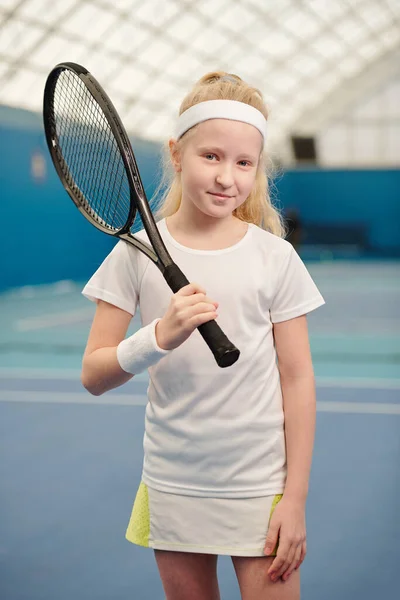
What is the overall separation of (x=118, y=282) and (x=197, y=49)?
71.8 feet

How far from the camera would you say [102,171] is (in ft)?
7.00

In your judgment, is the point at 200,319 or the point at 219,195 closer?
the point at 200,319

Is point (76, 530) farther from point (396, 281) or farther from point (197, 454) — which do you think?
point (396, 281)

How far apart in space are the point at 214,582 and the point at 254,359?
52 centimetres

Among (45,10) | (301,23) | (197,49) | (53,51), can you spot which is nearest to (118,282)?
(45,10)

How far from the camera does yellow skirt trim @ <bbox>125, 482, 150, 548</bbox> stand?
5.83ft

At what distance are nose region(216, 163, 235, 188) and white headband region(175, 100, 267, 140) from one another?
0.11m

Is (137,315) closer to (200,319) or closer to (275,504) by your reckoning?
(275,504)

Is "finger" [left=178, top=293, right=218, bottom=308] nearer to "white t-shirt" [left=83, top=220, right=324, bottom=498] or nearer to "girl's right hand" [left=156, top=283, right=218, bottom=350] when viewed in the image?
"girl's right hand" [left=156, top=283, right=218, bottom=350]

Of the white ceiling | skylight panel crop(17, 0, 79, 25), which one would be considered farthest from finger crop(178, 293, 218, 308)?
skylight panel crop(17, 0, 79, 25)

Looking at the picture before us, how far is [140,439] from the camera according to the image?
4762 mm

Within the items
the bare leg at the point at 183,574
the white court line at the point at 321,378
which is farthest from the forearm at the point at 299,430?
the white court line at the point at 321,378

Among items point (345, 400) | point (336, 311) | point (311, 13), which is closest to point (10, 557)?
→ point (345, 400)

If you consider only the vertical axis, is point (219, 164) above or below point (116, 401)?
above
